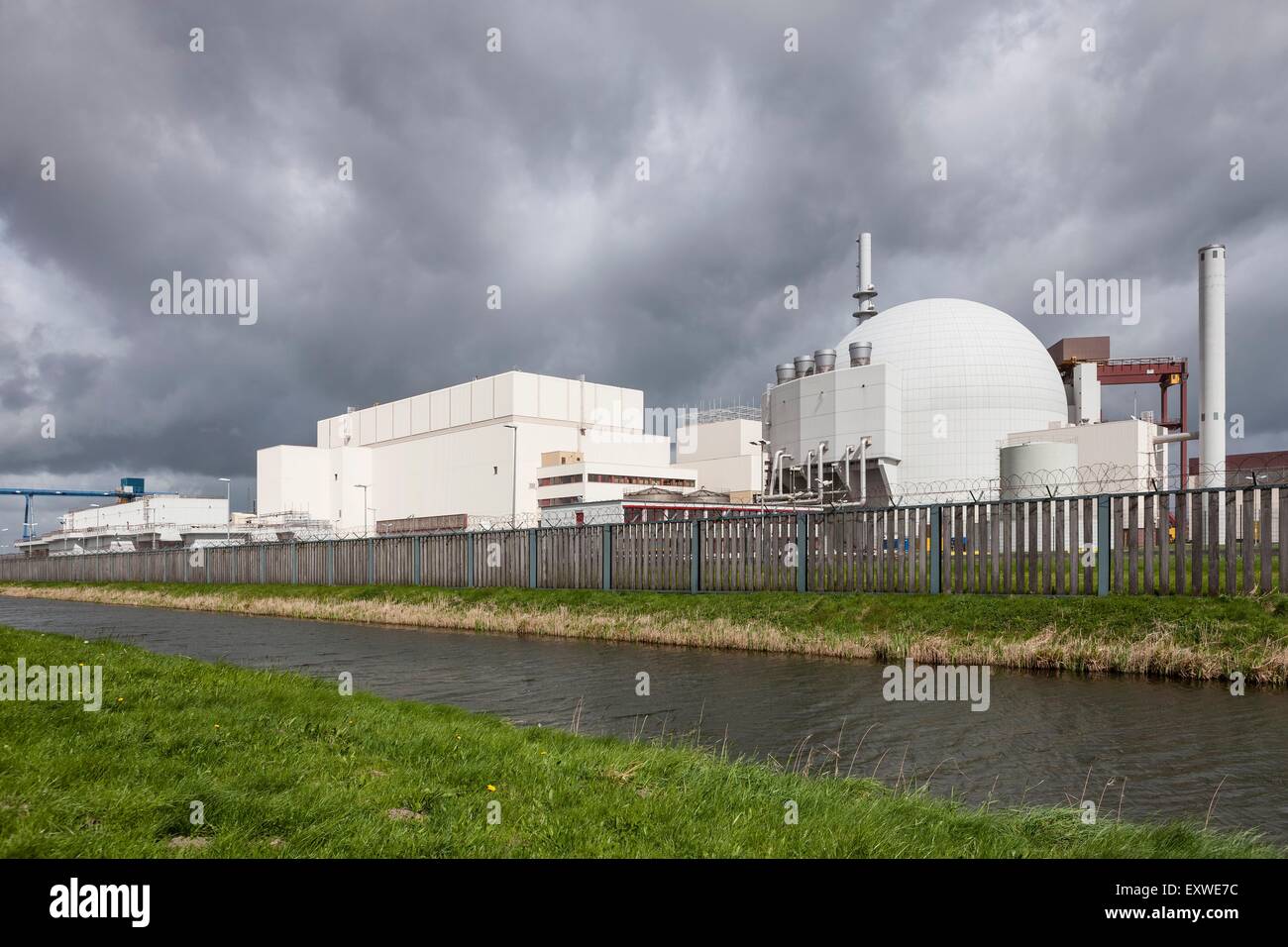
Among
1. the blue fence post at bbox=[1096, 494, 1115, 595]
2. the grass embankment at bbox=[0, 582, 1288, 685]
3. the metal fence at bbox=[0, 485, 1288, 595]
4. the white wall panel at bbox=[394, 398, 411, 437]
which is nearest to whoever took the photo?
the grass embankment at bbox=[0, 582, 1288, 685]

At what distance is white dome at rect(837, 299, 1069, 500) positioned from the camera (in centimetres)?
6294

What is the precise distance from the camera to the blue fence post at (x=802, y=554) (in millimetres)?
25156

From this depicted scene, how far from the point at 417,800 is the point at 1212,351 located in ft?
148

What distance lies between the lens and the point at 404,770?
23.5 feet

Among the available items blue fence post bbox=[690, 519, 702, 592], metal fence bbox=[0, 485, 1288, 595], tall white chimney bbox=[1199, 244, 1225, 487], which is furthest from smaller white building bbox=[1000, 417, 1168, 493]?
blue fence post bbox=[690, 519, 702, 592]

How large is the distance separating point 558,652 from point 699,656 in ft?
12.1

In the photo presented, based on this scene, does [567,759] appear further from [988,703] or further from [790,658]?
[790,658]

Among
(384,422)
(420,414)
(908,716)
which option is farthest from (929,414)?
(384,422)

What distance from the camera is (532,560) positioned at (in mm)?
34281

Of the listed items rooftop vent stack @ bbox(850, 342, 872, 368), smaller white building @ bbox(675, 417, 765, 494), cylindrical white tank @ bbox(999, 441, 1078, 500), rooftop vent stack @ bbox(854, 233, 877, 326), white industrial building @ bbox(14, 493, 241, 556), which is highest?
rooftop vent stack @ bbox(854, 233, 877, 326)

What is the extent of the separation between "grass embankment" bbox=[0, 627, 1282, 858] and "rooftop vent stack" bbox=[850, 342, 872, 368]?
57.2 metres

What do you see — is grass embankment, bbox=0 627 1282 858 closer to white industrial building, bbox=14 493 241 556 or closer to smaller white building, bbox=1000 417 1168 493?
smaller white building, bbox=1000 417 1168 493

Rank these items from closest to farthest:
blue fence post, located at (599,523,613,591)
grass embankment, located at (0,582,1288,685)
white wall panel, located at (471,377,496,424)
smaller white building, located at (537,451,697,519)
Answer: grass embankment, located at (0,582,1288,685) → blue fence post, located at (599,523,613,591) → smaller white building, located at (537,451,697,519) → white wall panel, located at (471,377,496,424)
